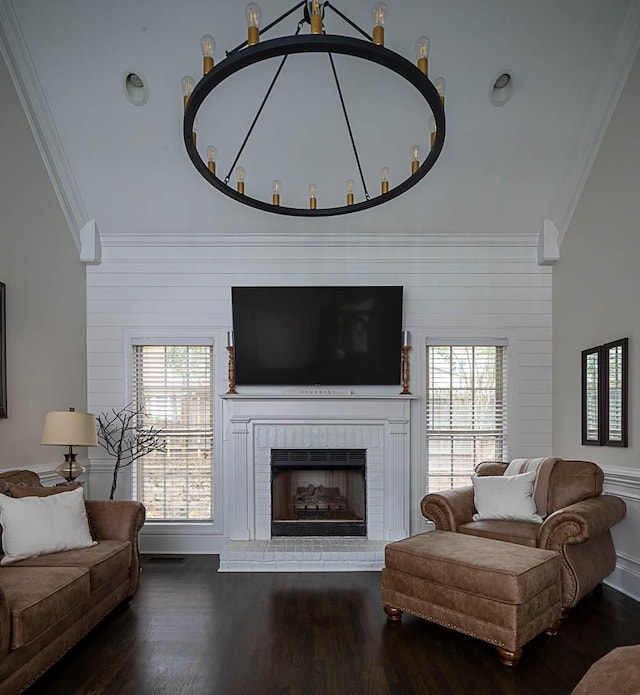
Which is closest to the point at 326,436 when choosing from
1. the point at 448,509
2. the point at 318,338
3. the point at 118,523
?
the point at 318,338

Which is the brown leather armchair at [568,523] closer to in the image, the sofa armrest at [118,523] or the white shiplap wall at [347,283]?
the white shiplap wall at [347,283]

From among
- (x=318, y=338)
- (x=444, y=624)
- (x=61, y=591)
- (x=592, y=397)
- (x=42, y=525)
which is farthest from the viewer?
(x=318, y=338)

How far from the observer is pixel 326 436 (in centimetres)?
562

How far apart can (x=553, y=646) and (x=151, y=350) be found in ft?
13.7

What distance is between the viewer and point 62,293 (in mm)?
5281

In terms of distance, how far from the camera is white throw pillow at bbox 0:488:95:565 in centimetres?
359

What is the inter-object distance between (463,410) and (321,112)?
→ 303 centimetres

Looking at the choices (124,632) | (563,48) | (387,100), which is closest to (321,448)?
(124,632)

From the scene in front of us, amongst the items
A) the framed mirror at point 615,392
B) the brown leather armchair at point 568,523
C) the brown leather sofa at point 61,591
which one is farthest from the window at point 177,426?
the framed mirror at point 615,392

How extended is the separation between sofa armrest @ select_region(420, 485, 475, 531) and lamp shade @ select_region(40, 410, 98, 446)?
105 inches

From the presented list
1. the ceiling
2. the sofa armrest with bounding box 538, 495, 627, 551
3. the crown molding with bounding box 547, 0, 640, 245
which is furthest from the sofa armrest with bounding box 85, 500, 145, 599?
the crown molding with bounding box 547, 0, 640, 245

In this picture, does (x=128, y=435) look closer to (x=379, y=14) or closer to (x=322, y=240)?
(x=322, y=240)

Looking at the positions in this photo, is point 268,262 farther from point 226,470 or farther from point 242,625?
point 242,625

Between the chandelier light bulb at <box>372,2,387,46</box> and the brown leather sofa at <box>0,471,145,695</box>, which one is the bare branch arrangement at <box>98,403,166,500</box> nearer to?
the brown leather sofa at <box>0,471,145,695</box>
